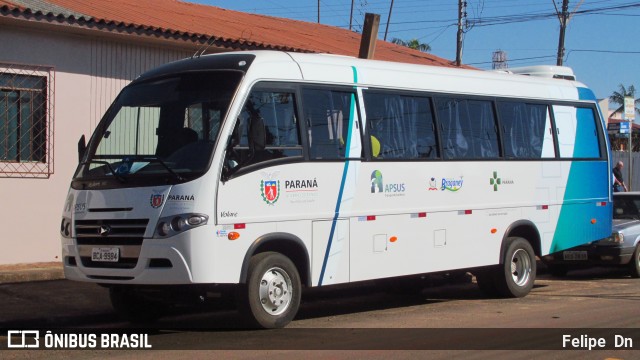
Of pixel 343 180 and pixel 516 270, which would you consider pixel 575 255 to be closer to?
pixel 516 270

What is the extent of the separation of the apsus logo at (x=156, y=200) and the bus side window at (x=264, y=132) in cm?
75

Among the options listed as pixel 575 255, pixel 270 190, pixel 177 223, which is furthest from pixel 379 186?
pixel 575 255

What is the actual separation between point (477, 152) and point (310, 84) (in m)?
3.26

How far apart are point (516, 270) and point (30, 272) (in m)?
7.37

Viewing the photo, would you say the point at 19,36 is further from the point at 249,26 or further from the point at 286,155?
the point at 249,26

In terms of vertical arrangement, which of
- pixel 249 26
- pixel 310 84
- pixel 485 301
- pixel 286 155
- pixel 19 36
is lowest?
pixel 485 301

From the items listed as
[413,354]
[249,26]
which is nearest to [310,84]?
[413,354]

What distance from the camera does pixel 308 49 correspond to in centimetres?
1942

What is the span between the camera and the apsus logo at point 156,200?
913 centimetres

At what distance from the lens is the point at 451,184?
12.0 metres

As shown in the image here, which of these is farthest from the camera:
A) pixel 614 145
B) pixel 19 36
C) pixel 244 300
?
pixel 614 145

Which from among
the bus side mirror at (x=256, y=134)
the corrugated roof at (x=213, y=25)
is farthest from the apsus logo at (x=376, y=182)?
the corrugated roof at (x=213, y=25)

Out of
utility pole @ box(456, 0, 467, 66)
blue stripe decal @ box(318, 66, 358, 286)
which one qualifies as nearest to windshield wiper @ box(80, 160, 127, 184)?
blue stripe decal @ box(318, 66, 358, 286)

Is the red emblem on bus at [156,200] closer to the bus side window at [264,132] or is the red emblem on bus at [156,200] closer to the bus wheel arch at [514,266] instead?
the bus side window at [264,132]
